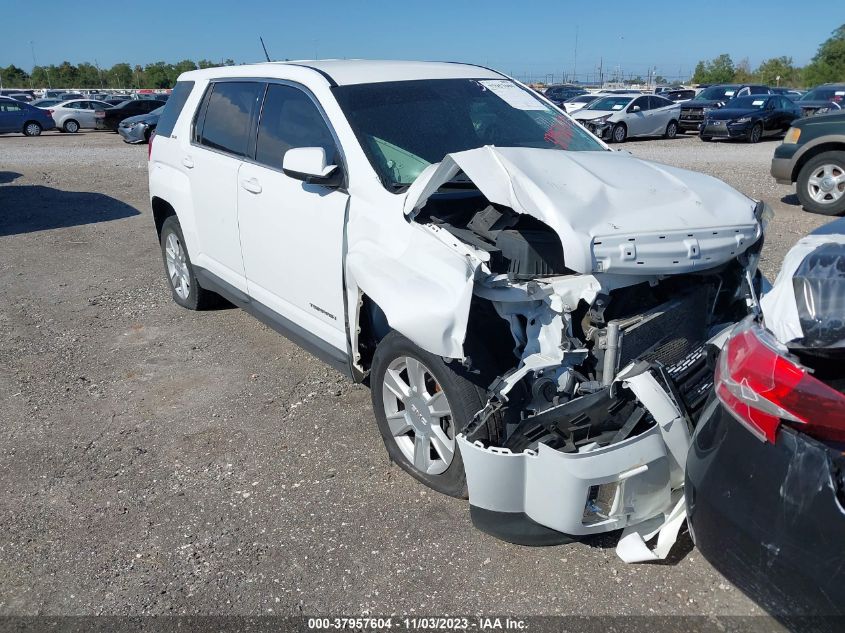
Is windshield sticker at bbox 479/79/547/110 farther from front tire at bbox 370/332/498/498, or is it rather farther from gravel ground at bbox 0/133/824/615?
gravel ground at bbox 0/133/824/615

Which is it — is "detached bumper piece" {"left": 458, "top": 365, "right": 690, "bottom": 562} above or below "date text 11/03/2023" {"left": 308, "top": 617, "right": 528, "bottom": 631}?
above

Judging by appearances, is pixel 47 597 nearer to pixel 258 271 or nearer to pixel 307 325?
pixel 307 325

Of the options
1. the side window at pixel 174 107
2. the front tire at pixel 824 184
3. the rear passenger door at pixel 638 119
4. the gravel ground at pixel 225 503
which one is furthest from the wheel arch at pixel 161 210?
the rear passenger door at pixel 638 119

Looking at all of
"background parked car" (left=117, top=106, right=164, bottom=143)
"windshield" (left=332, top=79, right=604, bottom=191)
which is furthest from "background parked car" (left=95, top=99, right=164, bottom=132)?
"windshield" (left=332, top=79, right=604, bottom=191)

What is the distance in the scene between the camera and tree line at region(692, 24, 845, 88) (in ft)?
191

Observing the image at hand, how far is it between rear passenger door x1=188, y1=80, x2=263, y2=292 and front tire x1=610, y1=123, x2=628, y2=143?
18.5m

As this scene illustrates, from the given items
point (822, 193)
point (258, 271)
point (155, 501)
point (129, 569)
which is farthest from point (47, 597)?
point (822, 193)

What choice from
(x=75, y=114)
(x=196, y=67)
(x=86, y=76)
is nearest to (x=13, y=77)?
(x=86, y=76)

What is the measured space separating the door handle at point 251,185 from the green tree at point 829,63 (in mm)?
64395

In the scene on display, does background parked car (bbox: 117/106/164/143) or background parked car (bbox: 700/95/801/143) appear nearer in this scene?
background parked car (bbox: 700/95/801/143)

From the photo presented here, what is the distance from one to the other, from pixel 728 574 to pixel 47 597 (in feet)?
8.47

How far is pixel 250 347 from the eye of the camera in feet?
17.4

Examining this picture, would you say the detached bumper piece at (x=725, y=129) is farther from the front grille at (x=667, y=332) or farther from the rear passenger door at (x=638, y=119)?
the front grille at (x=667, y=332)

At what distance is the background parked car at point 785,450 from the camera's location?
73.0 inches
